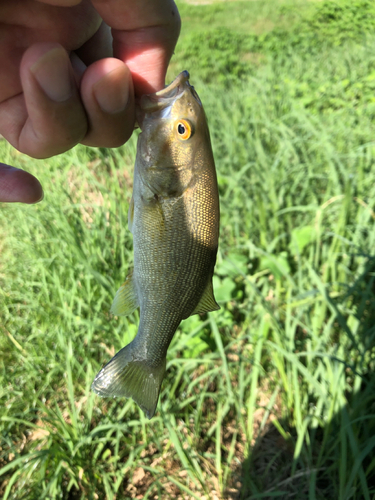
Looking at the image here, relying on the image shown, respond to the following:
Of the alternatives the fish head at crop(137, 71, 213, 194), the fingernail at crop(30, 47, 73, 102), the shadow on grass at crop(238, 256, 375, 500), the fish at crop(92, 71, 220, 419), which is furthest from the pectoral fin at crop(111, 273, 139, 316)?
the shadow on grass at crop(238, 256, 375, 500)

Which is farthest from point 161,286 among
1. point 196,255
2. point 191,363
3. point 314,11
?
point 314,11

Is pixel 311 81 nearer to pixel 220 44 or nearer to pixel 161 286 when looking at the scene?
pixel 161 286

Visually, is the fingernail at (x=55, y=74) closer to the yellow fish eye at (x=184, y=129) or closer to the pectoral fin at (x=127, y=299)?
the yellow fish eye at (x=184, y=129)

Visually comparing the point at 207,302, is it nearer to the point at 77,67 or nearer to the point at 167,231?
the point at 167,231

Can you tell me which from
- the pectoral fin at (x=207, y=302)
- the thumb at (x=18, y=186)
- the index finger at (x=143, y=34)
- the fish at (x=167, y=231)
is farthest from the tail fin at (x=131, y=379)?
the index finger at (x=143, y=34)

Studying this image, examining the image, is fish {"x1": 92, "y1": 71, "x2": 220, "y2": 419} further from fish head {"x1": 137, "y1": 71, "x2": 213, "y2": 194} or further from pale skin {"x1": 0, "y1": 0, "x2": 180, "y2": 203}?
pale skin {"x1": 0, "y1": 0, "x2": 180, "y2": 203}
